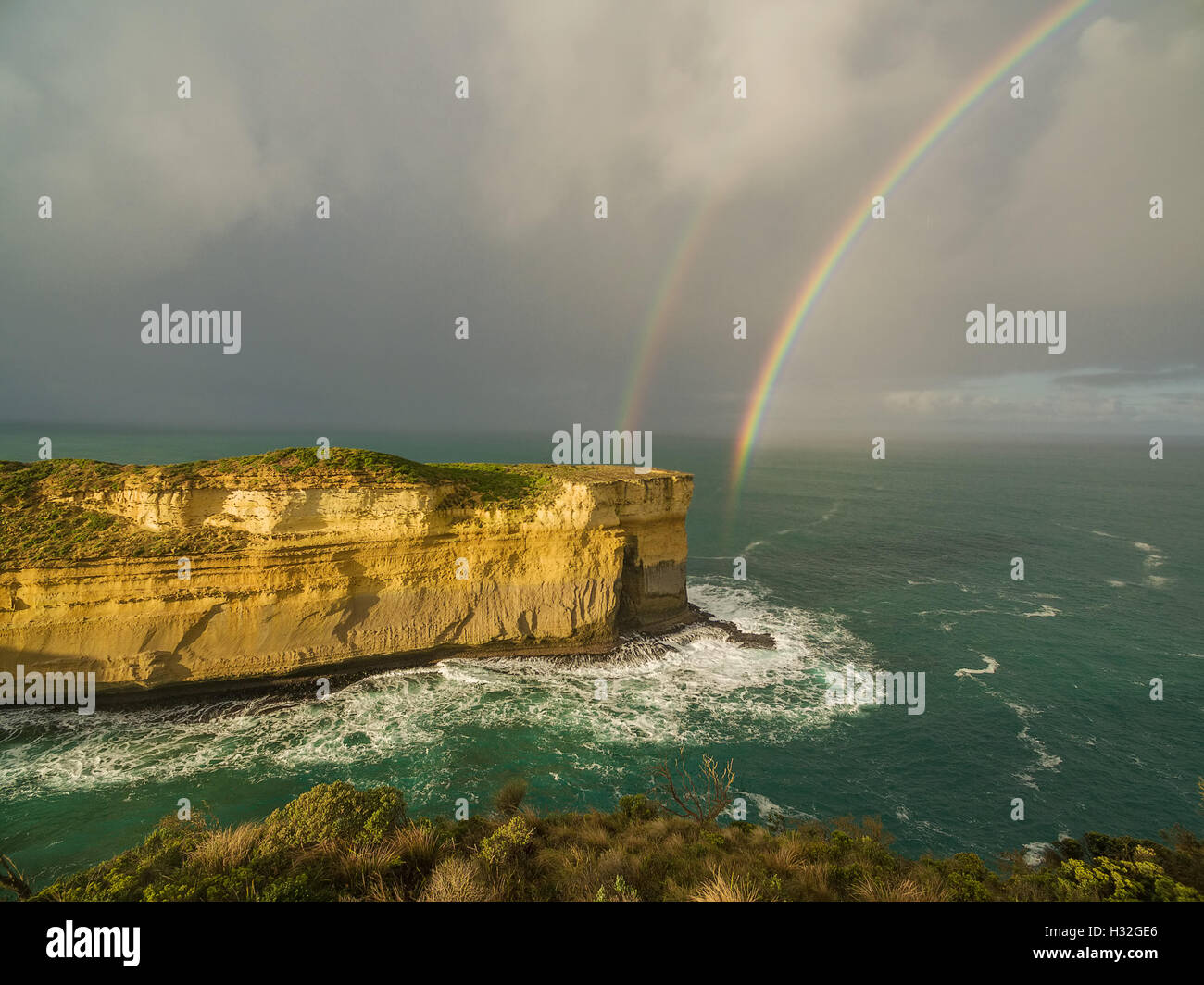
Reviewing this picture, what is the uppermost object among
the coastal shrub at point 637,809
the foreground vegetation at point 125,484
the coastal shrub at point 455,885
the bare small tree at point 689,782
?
the foreground vegetation at point 125,484

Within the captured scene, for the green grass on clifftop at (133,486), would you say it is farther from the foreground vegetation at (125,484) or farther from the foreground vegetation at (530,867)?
the foreground vegetation at (530,867)

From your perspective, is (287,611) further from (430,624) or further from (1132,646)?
(1132,646)

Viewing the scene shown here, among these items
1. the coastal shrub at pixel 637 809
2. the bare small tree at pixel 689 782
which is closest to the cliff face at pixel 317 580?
the bare small tree at pixel 689 782

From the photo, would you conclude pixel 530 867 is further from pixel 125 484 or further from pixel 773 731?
pixel 125 484

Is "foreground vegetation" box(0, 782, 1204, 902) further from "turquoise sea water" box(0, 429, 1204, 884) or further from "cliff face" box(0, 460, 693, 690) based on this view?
"cliff face" box(0, 460, 693, 690)

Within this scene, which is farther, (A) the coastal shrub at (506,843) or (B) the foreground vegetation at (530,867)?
(A) the coastal shrub at (506,843)
